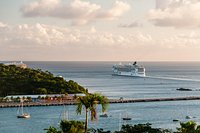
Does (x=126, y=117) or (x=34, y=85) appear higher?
(x=34, y=85)

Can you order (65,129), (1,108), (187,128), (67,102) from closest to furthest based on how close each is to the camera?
(65,129) < (187,128) < (1,108) < (67,102)

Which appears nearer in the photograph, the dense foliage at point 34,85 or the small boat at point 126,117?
the small boat at point 126,117

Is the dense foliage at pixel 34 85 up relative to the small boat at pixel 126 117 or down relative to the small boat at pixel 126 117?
up

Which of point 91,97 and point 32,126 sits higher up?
point 91,97

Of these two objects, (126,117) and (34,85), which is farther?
(34,85)

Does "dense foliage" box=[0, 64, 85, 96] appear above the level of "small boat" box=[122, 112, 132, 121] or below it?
above

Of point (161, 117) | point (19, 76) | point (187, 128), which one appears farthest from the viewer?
point (19, 76)

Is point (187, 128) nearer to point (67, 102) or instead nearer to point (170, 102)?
point (67, 102)

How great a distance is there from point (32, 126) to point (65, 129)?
57.7 meters

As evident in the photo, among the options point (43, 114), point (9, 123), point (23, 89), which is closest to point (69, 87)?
point (23, 89)

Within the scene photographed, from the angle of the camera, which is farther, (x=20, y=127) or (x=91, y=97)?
(x=20, y=127)

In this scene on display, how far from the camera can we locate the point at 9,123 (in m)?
101

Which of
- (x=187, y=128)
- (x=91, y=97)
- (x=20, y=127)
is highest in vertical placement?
(x=91, y=97)

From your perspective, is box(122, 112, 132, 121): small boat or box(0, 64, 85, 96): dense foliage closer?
box(122, 112, 132, 121): small boat
